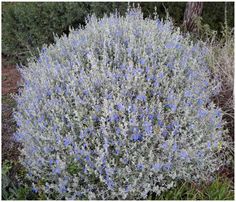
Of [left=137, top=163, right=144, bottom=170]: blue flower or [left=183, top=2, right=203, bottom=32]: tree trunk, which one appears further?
[left=183, top=2, right=203, bottom=32]: tree trunk

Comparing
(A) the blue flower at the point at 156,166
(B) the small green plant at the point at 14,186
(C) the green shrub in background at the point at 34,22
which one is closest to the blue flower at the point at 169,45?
(A) the blue flower at the point at 156,166

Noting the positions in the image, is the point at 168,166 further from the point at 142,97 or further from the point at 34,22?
the point at 34,22

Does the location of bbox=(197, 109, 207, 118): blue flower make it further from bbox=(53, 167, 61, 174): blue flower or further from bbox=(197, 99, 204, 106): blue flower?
bbox=(53, 167, 61, 174): blue flower

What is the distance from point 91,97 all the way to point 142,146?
0.56 meters

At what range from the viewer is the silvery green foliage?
263 cm

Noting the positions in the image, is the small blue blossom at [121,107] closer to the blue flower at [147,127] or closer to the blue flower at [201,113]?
the blue flower at [147,127]

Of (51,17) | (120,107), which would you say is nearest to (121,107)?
(120,107)

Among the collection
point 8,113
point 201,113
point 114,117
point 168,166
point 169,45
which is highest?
point 169,45

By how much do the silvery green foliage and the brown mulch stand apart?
632 millimetres

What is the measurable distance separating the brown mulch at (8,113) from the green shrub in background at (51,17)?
13.9 inches

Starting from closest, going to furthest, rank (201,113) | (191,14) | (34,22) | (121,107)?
(121,107) < (201,113) < (191,14) < (34,22)

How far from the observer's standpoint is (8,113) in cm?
433

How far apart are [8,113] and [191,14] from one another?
291cm

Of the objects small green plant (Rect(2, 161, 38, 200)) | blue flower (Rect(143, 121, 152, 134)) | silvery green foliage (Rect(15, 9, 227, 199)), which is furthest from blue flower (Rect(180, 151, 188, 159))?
small green plant (Rect(2, 161, 38, 200))
